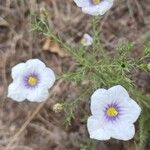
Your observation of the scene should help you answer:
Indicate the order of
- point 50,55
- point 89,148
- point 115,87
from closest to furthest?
1. point 115,87
2. point 89,148
3. point 50,55

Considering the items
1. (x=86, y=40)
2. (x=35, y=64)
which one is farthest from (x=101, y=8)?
(x=86, y=40)

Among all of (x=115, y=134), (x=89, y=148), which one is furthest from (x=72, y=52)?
(x=89, y=148)

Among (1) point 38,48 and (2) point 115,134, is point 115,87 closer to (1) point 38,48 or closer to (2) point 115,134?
(2) point 115,134

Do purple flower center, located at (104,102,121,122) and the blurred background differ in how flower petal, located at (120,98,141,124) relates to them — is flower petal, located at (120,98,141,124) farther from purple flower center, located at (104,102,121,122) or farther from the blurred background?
the blurred background

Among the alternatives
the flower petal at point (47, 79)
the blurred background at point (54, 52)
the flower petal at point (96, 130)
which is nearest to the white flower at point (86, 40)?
the blurred background at point (54, 52)

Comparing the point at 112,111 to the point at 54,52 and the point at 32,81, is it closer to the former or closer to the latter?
the point at 32,81

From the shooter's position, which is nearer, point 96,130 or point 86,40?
point 96,130
